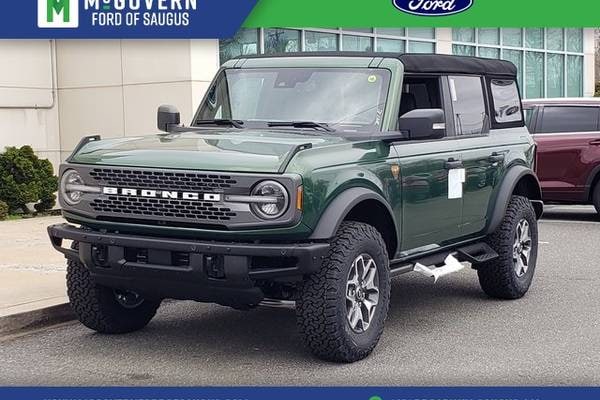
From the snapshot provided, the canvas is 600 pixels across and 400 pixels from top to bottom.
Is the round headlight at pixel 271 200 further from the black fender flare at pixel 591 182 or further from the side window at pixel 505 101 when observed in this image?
the black fender flare at pixel 591 182

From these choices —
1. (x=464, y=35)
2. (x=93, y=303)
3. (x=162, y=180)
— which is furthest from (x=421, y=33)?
(x=162, y=180)

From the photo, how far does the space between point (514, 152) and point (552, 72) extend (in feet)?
71.7

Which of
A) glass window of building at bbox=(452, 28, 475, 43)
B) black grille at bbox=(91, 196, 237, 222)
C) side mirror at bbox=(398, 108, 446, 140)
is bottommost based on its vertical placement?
black grille at bbox=(91, 196, 237, 222)

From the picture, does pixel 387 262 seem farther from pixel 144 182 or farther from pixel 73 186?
pixel 73 186

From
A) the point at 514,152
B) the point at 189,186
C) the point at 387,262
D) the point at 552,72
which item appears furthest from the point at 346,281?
the point at 552,72

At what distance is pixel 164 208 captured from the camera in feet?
18.8

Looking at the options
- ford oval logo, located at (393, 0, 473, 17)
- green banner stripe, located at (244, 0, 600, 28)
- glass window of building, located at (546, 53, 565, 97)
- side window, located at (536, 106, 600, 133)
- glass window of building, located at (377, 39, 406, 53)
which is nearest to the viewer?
side window, located at (536, 106, 600, 133)

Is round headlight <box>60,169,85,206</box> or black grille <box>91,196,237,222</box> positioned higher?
round headlight <box>60,169,85,206</box>

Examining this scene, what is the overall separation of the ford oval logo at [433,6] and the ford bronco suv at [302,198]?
1511 centimetres

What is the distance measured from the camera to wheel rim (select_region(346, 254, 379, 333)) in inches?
233

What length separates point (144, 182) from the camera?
5801 mm

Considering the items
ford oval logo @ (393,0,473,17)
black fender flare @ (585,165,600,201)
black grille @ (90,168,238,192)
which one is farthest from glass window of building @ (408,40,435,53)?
black grille @ (90,168,238,192)

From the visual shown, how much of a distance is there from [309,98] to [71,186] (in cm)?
182

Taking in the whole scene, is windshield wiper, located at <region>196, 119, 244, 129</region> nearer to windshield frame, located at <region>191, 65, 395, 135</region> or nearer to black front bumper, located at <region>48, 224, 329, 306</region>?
windshield frame, located at <region>191, 65, 395, 135</region>
